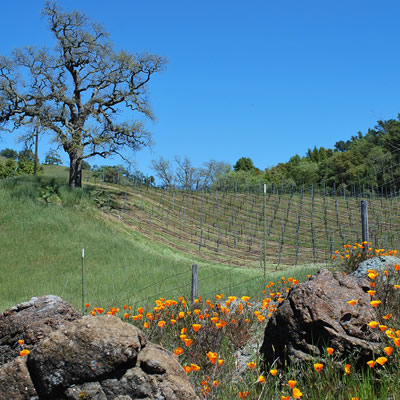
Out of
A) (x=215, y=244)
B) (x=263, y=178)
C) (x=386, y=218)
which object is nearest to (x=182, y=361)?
(x=215, y=244)

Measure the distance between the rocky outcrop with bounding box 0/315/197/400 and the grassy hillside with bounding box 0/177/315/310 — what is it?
637cm

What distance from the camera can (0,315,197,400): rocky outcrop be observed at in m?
2.13

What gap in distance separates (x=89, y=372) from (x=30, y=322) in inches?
64.4

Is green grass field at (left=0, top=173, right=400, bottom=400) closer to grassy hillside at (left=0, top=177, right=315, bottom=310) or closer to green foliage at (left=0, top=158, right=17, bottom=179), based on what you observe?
grassy hillside at (left=0, top=177, right=315, bottom=310)

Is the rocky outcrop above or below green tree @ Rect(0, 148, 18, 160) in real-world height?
below

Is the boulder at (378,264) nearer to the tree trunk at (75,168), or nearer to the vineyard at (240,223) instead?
the vineyard at (240,223)

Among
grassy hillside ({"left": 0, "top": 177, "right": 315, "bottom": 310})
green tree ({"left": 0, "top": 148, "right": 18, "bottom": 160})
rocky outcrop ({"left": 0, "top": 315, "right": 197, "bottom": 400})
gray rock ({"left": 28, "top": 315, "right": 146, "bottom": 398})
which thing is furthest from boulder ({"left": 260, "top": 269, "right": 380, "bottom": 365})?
green tree ({"left": 0, "top": 148, "right": 18, "bottom": 160})

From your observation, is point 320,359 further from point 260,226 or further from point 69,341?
point 260,226

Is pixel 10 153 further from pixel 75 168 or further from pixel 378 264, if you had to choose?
pixel 378 264

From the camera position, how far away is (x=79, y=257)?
1476 cm

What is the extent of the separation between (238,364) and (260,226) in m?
22.3

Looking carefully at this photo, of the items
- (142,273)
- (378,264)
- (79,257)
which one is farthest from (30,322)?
(79,257)

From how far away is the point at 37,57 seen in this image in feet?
73.8

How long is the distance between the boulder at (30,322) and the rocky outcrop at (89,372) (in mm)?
1254
